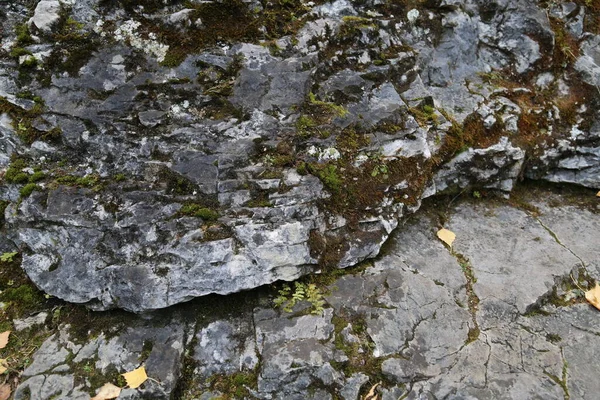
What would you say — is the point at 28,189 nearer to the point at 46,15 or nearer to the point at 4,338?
the point at 4,338

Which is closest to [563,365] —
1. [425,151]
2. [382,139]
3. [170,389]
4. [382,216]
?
[382,216]

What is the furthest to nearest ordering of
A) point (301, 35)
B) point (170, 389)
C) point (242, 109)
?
point (301, 35)
point (242, 109)
point (170, 389)

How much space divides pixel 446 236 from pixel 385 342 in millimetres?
1466

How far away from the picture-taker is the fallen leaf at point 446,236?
4.46m

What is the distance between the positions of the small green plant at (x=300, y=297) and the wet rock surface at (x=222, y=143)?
14cm

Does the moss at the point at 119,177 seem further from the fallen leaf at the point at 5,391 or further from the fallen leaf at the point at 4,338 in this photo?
the fallen leaf at the point at 5,391

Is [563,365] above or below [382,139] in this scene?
below

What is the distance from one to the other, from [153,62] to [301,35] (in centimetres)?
158

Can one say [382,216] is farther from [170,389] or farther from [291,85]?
[170,389]

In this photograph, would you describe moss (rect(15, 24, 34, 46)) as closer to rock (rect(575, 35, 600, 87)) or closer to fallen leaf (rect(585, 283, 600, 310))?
fallen leaf (rect(585, 283, 600, 310))

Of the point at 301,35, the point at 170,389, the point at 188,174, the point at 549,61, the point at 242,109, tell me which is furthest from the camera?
the point at 549,61

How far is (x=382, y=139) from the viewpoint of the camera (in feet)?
14.3

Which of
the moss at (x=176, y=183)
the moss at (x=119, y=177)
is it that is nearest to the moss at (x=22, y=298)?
the moss at (x=119, y=177)

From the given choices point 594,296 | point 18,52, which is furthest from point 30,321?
point 594,296
